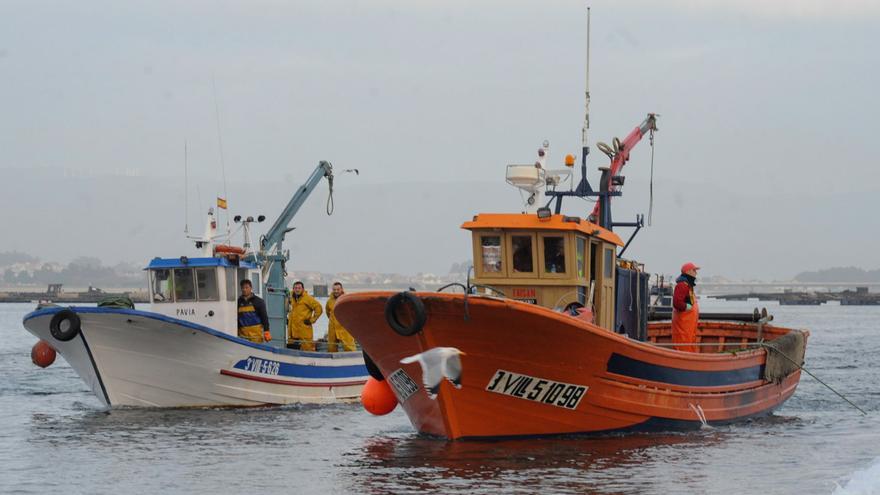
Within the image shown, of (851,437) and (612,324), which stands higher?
(612,324)

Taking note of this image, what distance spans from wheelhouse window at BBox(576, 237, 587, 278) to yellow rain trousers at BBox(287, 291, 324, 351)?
261 inches

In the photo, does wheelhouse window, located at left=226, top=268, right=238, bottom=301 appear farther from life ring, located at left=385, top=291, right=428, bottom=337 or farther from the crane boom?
life ring, located at left=385, top=291, right=428, bottom=337

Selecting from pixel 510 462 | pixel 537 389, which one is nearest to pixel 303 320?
pixel 537 389

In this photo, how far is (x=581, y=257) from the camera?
17688mm

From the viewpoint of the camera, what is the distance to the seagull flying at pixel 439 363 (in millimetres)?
14773

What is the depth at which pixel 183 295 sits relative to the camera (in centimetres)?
2194

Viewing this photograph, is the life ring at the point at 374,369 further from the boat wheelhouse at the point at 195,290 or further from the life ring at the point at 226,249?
the life ring at the point at 226,249

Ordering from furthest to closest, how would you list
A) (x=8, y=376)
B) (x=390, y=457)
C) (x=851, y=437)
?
(x=8, y=376) < (x=851, y=437) < (x=390, y=457)

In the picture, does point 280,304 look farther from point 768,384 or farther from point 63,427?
point 768,384

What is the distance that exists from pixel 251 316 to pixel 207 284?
35.7 inches

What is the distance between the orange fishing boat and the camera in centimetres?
1493

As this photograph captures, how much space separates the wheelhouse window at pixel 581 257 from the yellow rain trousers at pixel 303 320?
6635mm

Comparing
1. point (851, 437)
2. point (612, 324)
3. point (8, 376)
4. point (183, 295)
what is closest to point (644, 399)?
point (612, 324)

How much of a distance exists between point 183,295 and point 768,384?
9.60 metres
